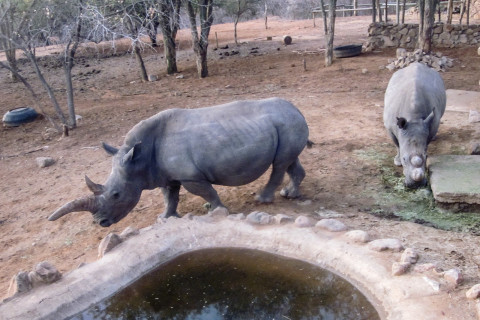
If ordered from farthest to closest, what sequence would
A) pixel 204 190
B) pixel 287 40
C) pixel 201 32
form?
pixel 287 40, pixel 201 32, pixel 204 190

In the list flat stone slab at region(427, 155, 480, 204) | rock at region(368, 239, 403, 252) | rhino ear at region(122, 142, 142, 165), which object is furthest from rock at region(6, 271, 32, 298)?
flat stone slab at region(427, 155, 480, 204)

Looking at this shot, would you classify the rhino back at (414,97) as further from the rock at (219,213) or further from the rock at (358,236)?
the rock at (219,213)

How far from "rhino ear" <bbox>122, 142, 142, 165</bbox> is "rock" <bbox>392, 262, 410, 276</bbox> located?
9.16 feet

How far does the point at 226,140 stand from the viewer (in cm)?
536

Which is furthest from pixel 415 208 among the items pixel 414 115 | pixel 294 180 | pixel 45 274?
pixel 45 274

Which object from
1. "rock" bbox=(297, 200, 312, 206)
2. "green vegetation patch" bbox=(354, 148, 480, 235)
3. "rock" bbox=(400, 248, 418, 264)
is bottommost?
"green vegetation patch" bbox=(354, 148, 480, 235)

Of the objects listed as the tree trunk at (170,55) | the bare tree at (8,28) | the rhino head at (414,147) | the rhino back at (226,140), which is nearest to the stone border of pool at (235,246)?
the rhino back at (226,140)

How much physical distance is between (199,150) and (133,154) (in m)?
0.70

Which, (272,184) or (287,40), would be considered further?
(287,40)

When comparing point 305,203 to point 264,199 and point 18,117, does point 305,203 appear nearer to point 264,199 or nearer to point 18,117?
point 264,199

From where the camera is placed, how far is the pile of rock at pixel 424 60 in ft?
42.4

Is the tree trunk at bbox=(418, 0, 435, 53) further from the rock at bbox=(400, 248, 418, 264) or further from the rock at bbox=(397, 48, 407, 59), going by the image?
the rock at bbox=(400, 248, 418, 264)

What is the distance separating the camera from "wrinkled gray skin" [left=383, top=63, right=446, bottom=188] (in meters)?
6.13

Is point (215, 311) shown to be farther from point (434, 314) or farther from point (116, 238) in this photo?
point (434, 314)
